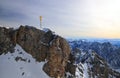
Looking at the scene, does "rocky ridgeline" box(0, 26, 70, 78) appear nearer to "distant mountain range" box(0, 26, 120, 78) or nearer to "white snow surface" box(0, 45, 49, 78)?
"distant mountain range" box(0, 26, 120, 78)

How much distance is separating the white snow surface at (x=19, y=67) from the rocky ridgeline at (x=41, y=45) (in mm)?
2058

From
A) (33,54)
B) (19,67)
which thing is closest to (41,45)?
(33,54)

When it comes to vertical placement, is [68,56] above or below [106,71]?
above

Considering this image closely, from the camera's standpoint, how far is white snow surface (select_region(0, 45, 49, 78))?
3413 inches

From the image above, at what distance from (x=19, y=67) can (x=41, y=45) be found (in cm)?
1559

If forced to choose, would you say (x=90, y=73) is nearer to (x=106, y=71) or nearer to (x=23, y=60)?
(x=106, y=71)

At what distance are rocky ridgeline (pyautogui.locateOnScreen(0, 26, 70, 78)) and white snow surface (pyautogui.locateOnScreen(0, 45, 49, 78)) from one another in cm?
206

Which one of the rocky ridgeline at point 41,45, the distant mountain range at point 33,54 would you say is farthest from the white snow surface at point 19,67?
the rocky ridgeline at point 41,45

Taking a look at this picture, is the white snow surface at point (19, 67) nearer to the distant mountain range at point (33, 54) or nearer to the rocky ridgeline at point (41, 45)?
the distant mountain range at point (33, 54)

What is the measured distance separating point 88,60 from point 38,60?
2765 inches

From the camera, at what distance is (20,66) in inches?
3573

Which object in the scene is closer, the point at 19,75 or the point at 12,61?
the point at 19,75

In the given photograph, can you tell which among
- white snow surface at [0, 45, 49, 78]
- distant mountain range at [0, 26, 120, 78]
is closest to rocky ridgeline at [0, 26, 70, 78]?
distant mountain range at [0, 26, 120, 78]

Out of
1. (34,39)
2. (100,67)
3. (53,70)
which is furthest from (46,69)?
(100,67)
